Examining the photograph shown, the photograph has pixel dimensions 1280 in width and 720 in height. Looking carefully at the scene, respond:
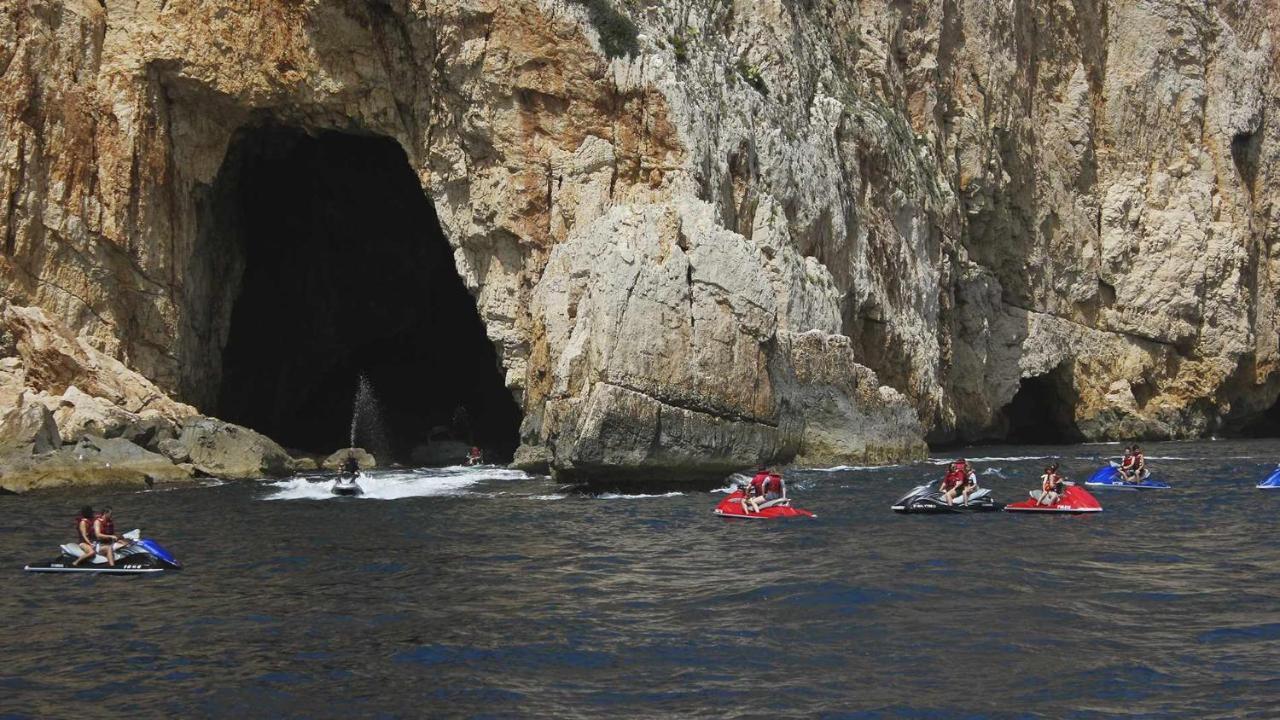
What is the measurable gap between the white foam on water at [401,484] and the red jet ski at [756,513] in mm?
8531

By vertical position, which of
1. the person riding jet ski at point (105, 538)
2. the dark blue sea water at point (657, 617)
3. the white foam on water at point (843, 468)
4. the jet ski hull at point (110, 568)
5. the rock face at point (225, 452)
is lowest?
the dark blue sea water at point (657, 617)

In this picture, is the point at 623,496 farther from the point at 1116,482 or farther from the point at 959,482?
the point at 1116,482

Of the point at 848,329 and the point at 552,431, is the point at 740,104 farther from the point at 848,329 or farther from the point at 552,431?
the point at 552,431

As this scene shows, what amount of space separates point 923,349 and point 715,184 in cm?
1302

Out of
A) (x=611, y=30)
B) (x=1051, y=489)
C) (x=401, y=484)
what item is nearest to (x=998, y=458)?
(x=1051, y=489)

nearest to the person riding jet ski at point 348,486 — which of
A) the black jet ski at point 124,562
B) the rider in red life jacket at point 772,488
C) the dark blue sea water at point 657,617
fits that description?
the dark blue sea water at point 657,617

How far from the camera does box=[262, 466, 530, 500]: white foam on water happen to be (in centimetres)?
3319

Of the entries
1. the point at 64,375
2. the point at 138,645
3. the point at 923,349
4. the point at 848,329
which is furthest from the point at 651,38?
the point at 138,645

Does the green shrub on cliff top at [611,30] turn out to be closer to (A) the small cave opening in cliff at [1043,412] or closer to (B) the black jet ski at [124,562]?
(B) the black jet ski at [124,562]

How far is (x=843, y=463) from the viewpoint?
129 ft

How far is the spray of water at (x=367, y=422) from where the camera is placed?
51.7 metres

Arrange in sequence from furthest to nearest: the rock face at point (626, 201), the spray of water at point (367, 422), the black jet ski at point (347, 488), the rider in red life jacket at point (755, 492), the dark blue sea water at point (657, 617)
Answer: the spray of water at point (367, 422) < the rock face at point (626, 201) < the black jet ski at point (347, 488) < the rider in red life jacket at point (755, 492) < the dark blue sea water at point (657, 617)

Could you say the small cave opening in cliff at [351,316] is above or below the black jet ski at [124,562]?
above

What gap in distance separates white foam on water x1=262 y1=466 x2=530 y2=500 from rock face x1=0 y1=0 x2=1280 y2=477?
2.49 m
